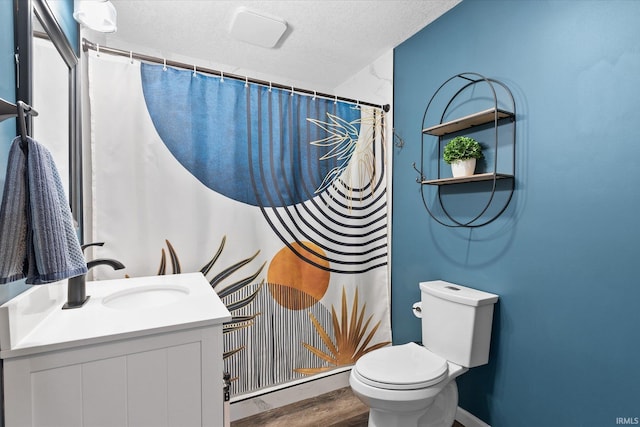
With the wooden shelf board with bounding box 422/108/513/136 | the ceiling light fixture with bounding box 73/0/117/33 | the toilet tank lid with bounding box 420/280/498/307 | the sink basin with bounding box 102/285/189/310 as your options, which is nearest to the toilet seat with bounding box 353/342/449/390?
the toilet tank lid with bounding box 420/280/498/307

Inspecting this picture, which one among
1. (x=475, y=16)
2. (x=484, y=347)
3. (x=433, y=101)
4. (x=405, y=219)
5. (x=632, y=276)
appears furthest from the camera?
(x=405, y=219)

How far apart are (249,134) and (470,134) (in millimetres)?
1250

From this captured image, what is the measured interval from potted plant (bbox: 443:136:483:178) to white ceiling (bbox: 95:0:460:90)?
0.83m

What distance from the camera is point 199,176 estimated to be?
1.71 m

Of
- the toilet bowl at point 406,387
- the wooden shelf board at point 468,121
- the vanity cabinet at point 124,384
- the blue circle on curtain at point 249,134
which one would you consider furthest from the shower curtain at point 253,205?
the vanity cabinet at point 124,384

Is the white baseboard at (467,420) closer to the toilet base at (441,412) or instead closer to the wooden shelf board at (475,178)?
the toilet base at (441,412)

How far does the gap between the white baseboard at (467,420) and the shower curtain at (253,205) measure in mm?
653

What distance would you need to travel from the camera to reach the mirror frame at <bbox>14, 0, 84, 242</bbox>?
836mm

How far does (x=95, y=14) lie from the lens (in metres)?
1.30

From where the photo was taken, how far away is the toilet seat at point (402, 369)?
135 centimetres

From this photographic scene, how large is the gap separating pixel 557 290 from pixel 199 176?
5.95 feet

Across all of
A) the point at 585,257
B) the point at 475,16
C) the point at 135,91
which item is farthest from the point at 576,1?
the point at 135,91

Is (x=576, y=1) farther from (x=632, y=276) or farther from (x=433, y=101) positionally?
(x=632, y=276)

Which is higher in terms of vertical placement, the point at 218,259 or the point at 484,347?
the point at 218,259
